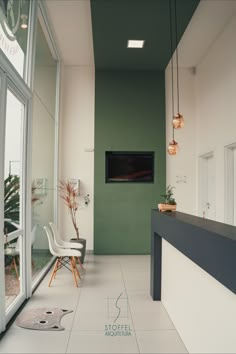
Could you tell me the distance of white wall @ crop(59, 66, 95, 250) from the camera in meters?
7.10

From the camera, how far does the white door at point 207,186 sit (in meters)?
6.59

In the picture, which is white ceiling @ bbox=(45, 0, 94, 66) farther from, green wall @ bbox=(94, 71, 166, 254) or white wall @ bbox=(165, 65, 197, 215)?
white wall @ bbox=(165, 65, 197, 215)

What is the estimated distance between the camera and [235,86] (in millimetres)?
5039

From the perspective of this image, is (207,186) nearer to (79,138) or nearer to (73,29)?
(79,138)

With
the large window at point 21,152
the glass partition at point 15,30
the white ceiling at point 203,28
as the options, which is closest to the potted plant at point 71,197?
the large window at point 21,152

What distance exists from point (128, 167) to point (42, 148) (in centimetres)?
238

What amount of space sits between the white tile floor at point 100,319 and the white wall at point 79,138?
1807 millimetres

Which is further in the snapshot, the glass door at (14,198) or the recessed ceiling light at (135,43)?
the recessed ceiling light at (135,43)

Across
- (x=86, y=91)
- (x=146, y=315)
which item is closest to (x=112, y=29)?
(x=86, y=91)

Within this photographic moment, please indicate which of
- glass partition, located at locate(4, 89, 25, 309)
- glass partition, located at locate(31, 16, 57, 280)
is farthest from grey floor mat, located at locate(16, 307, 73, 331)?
glass partition, located at locate(31, 16, 57, 280)

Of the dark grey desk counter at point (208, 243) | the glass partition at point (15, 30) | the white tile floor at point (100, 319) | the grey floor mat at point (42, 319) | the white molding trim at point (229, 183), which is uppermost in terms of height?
the glass partition at point (15, 30)

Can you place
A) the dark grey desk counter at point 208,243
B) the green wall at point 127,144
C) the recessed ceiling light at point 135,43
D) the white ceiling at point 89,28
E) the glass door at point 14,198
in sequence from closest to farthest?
the dark grey desk counter at point 208,243
the glass door at point 14,198
the white ceiling at point 89,28
the recessed ceiling light at point 135,43
the green wall at point 127,144

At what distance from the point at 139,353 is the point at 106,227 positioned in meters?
4.33

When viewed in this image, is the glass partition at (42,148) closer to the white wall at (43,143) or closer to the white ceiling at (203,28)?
the white wall at (43,143)
